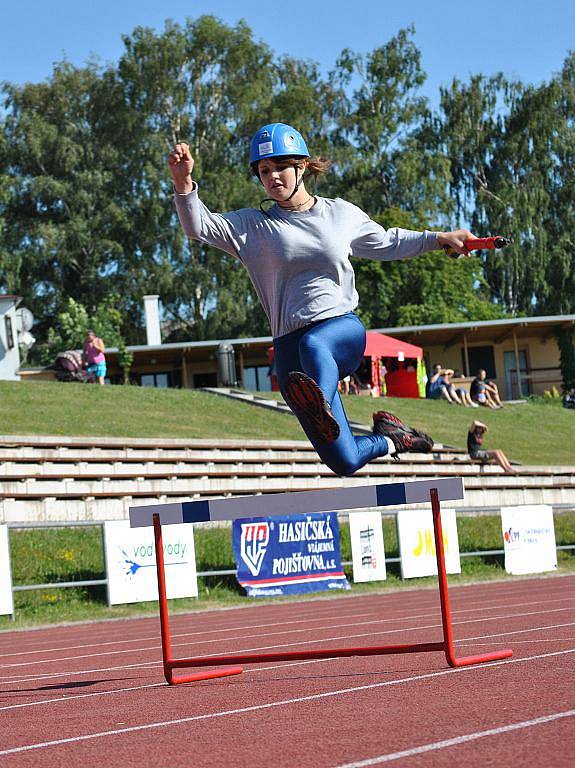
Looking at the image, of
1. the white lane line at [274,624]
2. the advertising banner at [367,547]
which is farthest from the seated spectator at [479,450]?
the white lane line at [274,624]

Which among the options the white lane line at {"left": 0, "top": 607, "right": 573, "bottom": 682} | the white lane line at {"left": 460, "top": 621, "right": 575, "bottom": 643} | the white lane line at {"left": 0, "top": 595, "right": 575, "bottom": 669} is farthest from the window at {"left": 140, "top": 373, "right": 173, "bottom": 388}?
the white lane line at {"left": 460, "top": 621, "right": 575, "bottom": 643}

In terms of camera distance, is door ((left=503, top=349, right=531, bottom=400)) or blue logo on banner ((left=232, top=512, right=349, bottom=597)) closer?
blue logo on banner ((left=232, top=512, right=349, bottom=597))

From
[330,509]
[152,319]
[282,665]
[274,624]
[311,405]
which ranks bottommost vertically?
[274,624]

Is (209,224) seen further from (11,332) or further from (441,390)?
(441,390)

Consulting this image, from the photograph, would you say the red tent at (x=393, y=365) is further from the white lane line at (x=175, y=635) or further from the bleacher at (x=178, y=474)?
the white lane line at (x=175, y=635)

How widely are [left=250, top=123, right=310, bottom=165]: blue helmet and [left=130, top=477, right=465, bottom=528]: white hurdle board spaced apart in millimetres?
1691

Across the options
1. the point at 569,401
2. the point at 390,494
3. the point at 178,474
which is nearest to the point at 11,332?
the point at 178,474

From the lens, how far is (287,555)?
59.6ft

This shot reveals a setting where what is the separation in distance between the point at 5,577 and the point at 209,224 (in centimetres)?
1089

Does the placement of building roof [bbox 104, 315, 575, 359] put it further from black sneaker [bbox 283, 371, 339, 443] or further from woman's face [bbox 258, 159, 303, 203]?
black sneaker [bbox 283, 371, 339, 443]

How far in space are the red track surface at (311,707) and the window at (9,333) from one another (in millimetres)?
22552

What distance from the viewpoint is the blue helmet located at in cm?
570

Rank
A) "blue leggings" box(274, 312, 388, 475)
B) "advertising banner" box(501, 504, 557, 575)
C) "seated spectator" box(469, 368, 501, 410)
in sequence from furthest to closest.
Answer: "seated spectator" box(469, 368, 501, 410), "advertising banner" box(501, 504, 557, 575), "blue leggings" box(274, 312, 388, 475)

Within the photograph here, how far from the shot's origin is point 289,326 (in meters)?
5.80
